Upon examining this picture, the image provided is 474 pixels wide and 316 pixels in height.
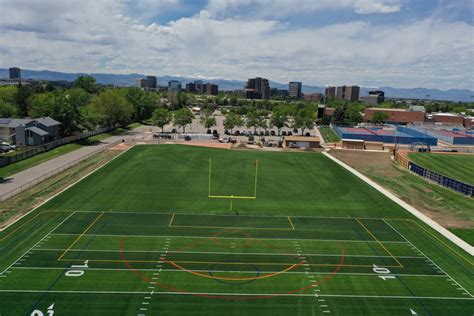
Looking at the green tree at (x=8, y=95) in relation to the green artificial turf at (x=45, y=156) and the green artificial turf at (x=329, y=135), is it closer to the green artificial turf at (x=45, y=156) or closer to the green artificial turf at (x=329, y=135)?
the green artificial turf at (x=45, y=156)

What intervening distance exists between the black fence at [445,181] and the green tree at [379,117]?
84.2 metres

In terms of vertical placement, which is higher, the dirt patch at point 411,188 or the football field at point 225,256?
the dirt patch at point 411,188

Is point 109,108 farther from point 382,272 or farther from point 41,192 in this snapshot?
point 382,272

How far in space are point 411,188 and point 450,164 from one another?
69.6 feet

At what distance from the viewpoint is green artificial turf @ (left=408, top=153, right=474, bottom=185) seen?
55.0 m

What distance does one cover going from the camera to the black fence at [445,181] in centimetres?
4394

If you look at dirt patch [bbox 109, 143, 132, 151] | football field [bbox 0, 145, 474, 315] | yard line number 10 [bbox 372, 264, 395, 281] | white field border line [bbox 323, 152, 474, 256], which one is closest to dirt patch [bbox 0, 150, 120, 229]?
football field [bbox 0, 145, 474, 315]

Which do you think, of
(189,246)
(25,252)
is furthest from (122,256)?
(25,252)

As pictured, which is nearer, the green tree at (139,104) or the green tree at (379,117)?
the green tree at (139,104)

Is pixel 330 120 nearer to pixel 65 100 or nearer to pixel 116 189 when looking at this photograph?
pixel 65 100

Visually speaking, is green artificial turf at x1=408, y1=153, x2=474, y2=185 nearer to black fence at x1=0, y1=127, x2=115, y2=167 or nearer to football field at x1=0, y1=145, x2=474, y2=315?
football field at x1=0, y1=145, x2=474, y2=315

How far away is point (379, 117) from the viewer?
446 feet

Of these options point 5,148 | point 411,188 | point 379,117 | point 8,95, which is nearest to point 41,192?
point 5,148

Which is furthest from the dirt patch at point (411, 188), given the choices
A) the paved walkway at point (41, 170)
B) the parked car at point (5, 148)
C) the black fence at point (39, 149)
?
the parked car at point (5, 148)
